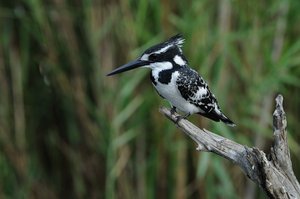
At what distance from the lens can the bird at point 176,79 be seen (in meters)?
2.55

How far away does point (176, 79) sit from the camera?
2.62 m

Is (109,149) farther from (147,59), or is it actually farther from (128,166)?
(147,59)

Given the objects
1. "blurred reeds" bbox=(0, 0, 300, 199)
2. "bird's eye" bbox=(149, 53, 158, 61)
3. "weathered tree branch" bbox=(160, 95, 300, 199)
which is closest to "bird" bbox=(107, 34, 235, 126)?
"bird's eye" bbox=(149, 53, 158, 61)

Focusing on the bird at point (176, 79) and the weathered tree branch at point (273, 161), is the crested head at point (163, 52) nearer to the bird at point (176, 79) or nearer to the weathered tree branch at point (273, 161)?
the bird at point (176, 79)

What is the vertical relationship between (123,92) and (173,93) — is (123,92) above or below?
above

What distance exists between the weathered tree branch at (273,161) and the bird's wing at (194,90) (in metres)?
0.38

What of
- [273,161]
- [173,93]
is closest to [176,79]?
[173,93]

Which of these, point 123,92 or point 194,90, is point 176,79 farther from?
point 123,92

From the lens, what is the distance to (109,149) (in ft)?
11.7

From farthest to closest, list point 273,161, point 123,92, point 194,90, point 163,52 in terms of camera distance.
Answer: point 123,92 → point 194,90 → point 163,52 → point 273,161

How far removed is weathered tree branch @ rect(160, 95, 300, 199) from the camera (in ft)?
6.99

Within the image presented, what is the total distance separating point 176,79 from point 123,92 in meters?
0.85

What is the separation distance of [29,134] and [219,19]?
107cm

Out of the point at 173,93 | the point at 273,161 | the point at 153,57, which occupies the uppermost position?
the point at 153,57
